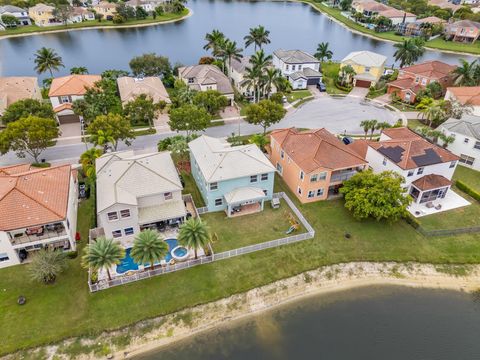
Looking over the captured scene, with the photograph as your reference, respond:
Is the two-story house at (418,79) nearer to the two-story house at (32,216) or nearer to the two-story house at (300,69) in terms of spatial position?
the two-story house at (300,69)

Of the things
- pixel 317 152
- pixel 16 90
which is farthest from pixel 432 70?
pixel 16 90

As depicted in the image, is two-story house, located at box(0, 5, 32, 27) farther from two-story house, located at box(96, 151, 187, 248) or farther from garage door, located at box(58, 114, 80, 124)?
two-story house, located at box(96, 151, 187, 248)

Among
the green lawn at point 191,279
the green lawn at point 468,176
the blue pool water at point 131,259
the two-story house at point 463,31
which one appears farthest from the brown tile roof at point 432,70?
the blue pool water at point 131,259

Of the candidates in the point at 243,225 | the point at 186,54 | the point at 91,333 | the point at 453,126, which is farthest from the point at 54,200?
the point at 186,54

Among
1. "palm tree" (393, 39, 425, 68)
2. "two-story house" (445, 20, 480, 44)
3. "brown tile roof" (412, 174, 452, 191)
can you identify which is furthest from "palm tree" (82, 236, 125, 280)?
"two-story house" (445, 20, 480, 44)

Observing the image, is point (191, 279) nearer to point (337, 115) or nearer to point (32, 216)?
point (32, 216)

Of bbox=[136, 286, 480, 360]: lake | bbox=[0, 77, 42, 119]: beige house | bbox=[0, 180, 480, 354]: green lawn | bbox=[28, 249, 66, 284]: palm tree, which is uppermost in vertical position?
bbox=[0, 77, 42, 119]: beige house
